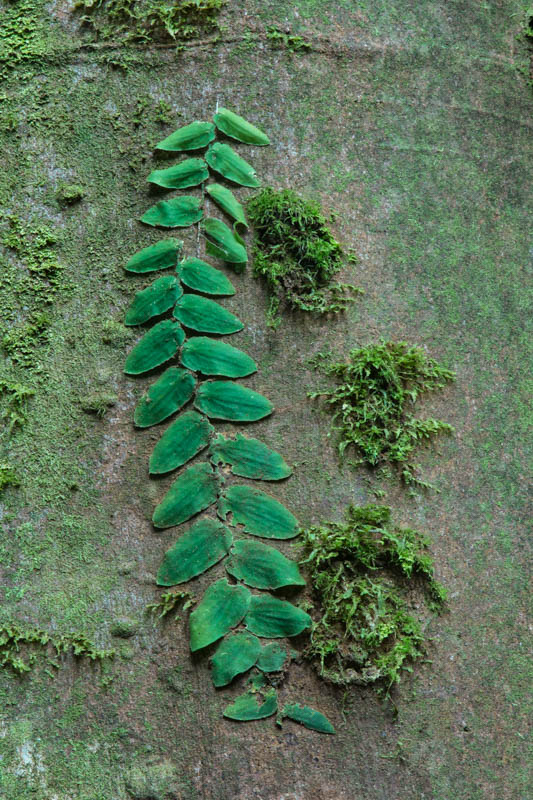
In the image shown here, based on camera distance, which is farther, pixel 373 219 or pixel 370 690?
pixel 373 219

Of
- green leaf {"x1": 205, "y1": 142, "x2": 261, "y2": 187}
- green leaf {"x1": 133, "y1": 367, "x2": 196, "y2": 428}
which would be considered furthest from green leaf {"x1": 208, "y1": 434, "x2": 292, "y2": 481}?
green leaf {"x1": 205, "y1": 142, "x2": 261, "y2": 187}

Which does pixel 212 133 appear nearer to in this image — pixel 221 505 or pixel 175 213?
pixel 175 213

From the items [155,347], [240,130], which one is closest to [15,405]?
[155,347]

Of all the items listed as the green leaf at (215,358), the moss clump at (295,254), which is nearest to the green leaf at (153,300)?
the green leaf at (215,358)

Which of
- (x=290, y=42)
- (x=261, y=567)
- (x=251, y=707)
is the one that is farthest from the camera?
(x=290, y=42)

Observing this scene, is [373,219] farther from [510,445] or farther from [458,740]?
[458,740]

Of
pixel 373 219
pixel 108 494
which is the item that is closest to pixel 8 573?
pixel 108 494
